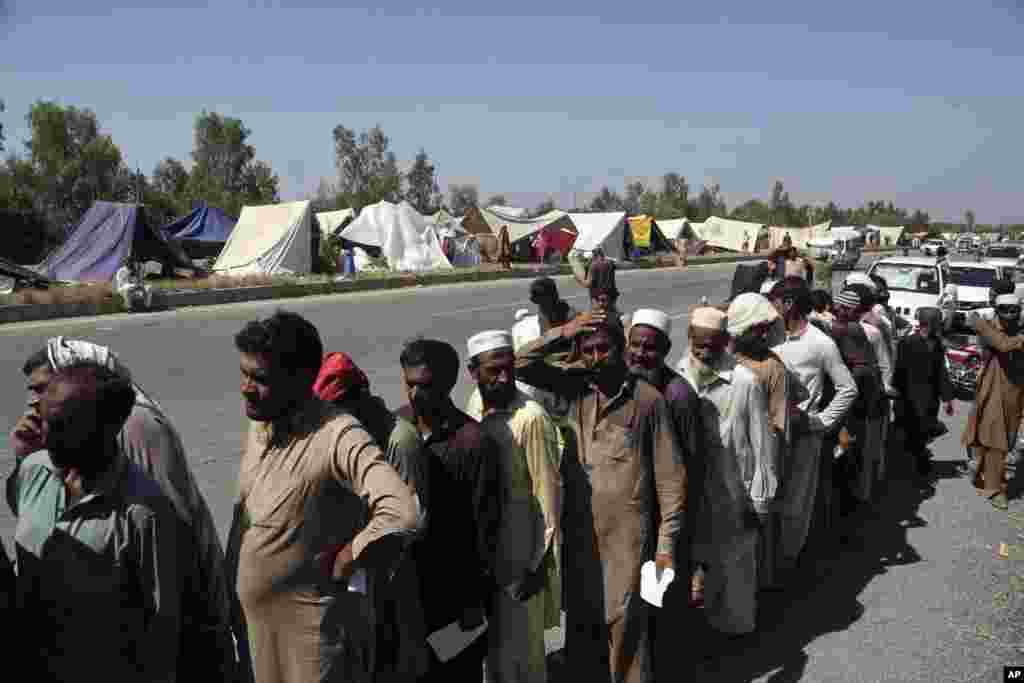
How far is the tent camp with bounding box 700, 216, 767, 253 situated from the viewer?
50.7 m

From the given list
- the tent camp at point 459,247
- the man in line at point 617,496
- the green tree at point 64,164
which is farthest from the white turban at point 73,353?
the green tree at point 64,164

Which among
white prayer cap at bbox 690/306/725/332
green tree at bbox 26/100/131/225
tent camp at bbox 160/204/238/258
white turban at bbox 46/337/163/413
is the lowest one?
white prayer cap at bbox 690/306/725/332

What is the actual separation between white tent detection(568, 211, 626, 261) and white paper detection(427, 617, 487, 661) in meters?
34.3

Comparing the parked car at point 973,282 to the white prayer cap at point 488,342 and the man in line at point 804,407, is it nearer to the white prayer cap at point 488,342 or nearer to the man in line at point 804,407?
the man in line at point 804,407

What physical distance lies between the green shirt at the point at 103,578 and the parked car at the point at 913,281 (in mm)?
11903

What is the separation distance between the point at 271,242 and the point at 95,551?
75.8 ft

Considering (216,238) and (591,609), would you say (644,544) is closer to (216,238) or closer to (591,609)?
(591,609)

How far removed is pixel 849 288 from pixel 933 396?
2166 millimetres

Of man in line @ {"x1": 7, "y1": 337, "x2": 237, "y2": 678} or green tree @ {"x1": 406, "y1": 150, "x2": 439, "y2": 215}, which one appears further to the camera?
green tree @ {"x1": 406, "y1": 150, "x2": 439, "y2": 215}

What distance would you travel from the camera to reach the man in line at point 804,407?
4594 millimetres

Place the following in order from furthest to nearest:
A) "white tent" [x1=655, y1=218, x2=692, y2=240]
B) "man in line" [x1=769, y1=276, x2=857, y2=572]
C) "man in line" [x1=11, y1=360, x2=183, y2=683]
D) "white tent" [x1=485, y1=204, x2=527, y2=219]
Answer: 1. "white tent" [x1=655, y1=218, x2=692, y2=240]
2. "white tent" [x1=485, y1=204, x2=527, y2=219]
3. "man in line" [x1=769, y1=276, x2=857, y2=572]
4. "man in line" [x1=11, y1=360, x2=183, y2=683]

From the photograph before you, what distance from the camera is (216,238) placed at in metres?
27.1

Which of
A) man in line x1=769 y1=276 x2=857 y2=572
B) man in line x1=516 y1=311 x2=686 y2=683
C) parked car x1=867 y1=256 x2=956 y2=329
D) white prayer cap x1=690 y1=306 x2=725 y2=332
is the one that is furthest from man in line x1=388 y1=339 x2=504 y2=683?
parked car x1=867 y1=256 x2=956 y2=329

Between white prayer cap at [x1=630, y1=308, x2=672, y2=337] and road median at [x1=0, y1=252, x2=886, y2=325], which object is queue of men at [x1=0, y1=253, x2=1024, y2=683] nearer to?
white prayer cap at [x1=630, y1=308, x2=672, y2=337]
